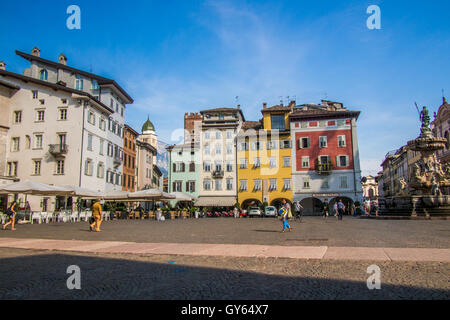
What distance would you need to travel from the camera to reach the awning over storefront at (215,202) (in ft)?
156

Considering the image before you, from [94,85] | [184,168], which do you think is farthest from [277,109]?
[94,85]

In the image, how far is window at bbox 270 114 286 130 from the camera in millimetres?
51594

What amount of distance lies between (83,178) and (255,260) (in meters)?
32.3

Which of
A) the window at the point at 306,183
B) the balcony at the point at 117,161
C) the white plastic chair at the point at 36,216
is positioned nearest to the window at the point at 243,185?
the window at the point at 306,183

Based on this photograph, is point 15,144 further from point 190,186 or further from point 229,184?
point 229,184

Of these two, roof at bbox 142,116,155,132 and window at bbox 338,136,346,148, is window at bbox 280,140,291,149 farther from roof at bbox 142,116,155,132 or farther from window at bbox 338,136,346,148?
roof at bbox 142,116,155,132

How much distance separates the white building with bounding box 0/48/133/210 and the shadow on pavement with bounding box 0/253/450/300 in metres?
31.2

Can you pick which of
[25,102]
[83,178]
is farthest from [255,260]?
[25,102]

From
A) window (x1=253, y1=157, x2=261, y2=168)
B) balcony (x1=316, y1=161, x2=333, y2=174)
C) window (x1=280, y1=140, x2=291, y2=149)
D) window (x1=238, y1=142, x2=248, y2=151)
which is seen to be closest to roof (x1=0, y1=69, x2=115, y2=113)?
window (x1=238, y1=142, x2=248, y2=151)

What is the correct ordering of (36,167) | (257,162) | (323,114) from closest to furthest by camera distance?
(36,167), (323,114), (257,162)

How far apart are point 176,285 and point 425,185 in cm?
2381

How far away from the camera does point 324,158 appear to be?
47844mm

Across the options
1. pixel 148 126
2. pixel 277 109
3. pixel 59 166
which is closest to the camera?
pixel 59 166
